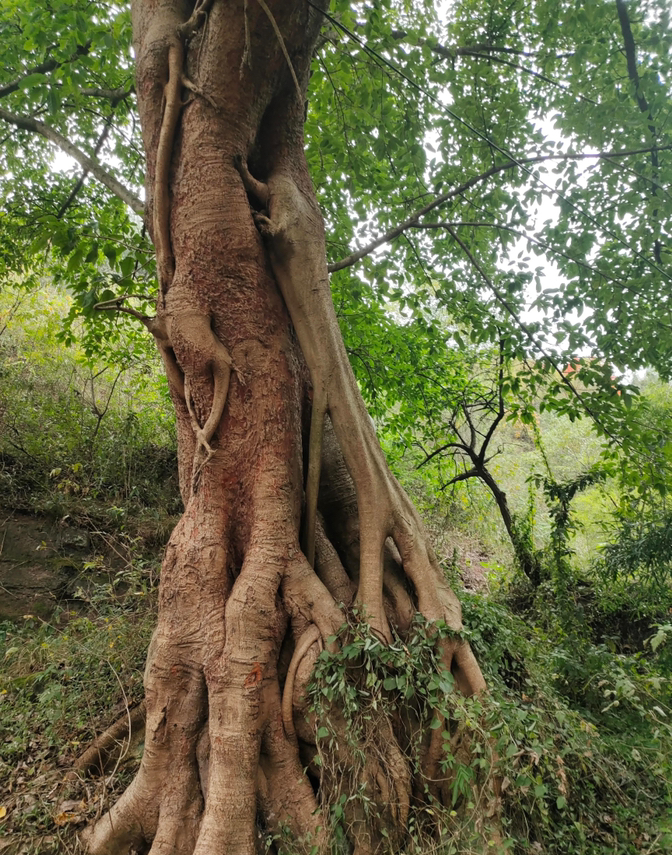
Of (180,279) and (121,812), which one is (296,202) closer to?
(180,279)

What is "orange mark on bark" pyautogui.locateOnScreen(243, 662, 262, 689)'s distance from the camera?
216 centimetres

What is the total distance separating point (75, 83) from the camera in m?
3.19

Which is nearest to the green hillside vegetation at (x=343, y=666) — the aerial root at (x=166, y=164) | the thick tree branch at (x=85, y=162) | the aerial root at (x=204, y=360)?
the aerial root at (x=204, y=360)

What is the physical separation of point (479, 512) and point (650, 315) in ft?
15.2

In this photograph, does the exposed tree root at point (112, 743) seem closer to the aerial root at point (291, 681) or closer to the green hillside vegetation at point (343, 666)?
the green hillside vegetation at point (343, 666)

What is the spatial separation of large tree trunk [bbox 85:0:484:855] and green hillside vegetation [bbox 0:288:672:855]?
0.28 meters

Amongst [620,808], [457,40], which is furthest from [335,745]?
[457,40]

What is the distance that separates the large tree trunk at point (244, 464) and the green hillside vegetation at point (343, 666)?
0.93ft

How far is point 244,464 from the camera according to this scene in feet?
8.30

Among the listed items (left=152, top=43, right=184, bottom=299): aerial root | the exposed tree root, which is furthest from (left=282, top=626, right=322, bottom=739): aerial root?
(left=152, top=43, right=184, bottom=299): aerial root

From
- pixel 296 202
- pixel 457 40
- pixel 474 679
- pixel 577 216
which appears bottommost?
pixel 474 679

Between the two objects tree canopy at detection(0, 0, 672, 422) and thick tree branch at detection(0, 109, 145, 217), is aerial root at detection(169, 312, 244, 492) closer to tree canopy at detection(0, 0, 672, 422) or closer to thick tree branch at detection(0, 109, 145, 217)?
tree canopy at detection(0, 0, 672, 422)

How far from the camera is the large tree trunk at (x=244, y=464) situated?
219 centimetres

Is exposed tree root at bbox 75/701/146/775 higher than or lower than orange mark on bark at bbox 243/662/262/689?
lower
